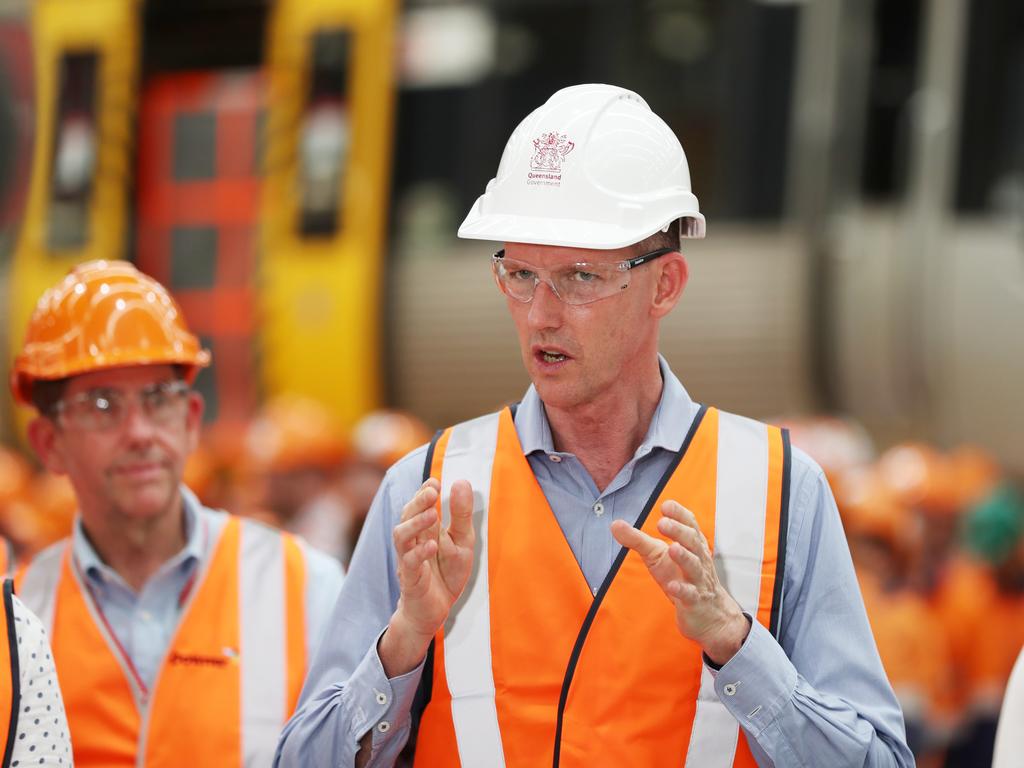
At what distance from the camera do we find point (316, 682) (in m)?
2.36

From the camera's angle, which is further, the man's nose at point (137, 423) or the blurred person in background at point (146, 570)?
the man's nose at point (137, 423)

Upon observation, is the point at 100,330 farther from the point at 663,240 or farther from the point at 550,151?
the point at 663,240

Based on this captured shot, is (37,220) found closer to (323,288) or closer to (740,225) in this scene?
(323,288)

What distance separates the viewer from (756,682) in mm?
2121

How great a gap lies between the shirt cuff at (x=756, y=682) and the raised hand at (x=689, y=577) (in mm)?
22

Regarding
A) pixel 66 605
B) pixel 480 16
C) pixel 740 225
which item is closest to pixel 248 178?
pixel 480 16

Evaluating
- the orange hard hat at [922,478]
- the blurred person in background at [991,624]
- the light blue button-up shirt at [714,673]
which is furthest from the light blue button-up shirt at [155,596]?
the orange hard hat at [922,478]

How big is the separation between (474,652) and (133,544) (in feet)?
3.31

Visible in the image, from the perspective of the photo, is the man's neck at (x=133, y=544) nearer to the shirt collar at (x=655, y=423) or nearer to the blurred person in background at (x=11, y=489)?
the shirt collar at (x=655, y=423)

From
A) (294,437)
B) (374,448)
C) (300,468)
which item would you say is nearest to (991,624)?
(374,448)

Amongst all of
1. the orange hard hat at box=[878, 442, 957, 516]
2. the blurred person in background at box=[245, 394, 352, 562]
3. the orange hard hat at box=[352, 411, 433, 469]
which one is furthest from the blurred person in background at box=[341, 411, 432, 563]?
the orange hard hat at box=[878, 442, 957, 516]

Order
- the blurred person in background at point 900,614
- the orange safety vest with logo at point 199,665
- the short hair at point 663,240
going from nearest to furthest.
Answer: the short hair at point 663,240 < the orange safety vest with logo at point 199,665 < the blurred person in background at point 900,614

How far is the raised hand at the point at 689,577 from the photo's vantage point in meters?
2.05

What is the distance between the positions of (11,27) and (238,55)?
147cm
